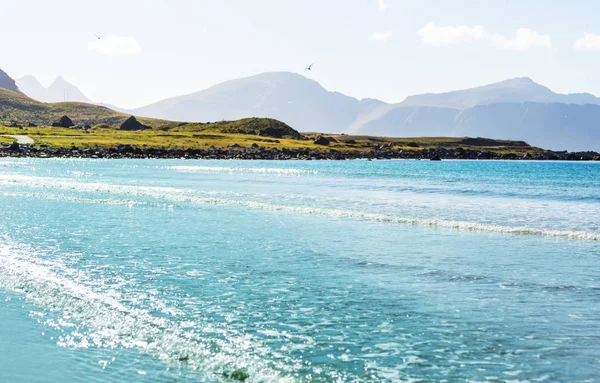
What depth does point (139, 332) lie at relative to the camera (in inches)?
527

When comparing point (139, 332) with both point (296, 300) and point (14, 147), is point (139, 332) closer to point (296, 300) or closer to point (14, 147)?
point (296, 300)

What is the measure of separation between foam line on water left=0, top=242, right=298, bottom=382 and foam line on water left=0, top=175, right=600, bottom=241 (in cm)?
2061

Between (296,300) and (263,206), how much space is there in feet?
89.5

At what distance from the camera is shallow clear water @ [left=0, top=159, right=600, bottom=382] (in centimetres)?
1157

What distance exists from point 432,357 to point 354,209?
29.9 meters

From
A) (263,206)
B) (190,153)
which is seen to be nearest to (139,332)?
(263,206)

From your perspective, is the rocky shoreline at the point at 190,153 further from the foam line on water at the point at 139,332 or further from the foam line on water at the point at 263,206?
the foam line on water at the point at 139,332

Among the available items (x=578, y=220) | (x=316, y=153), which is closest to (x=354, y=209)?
(x=578, y=220)

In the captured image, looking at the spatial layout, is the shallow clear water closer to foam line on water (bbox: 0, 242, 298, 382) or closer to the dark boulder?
foam line on water (bbox: 0, 242, 298, 382)

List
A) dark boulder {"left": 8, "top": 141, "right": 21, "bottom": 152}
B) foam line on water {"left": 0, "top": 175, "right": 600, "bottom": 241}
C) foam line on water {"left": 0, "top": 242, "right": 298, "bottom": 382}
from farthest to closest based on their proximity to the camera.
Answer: dark boulder {"left": 8, "top": 141, "right": 21, "bottom": 152} < foam line on water {"left": 0, "top": 175, "right": 600, "bottom": 241} < foam line on water {"left": 0, "top": 242, "right": 298, "bottom": 382}

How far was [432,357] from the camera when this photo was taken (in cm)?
1193

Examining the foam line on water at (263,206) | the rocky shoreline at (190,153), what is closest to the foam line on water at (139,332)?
the foam line on water at (263,206)

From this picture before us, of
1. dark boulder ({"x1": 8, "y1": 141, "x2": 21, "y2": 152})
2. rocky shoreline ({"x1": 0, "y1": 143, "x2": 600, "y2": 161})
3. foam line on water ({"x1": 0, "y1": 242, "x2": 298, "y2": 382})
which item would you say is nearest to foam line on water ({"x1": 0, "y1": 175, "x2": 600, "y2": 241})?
foam line on water ({"x1": 0, "y1": 242, "x2": 298, "y2": 382})

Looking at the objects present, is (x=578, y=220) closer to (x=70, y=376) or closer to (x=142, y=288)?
(x=142, y=288)
